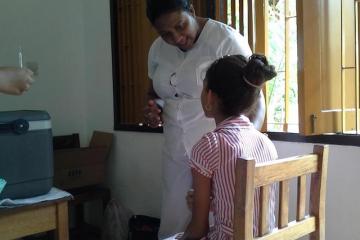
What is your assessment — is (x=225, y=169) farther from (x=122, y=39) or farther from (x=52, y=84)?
(x=52, y=84)

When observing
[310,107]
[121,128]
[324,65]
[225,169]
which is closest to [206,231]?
[225,169]

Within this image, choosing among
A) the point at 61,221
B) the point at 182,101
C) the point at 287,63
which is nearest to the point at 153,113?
the point at 182,101

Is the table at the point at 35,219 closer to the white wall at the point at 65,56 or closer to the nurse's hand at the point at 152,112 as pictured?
the nurse's hand at the point at 152,112

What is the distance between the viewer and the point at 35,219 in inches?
56.8

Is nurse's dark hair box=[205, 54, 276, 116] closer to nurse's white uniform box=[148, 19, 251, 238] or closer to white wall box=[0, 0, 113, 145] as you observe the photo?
nurse's white uniform box=[148, 19, 251, 238]

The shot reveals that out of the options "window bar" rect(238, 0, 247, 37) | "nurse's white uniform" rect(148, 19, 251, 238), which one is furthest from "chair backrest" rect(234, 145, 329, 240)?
"window bar" rect(238, 0, 247, 37)

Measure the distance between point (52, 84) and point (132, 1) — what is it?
2.72 feet

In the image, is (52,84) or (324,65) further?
(52,84)

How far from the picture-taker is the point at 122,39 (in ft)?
9.04

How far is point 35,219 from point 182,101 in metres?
0.71

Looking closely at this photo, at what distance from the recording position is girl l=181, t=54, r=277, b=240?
1099 mm

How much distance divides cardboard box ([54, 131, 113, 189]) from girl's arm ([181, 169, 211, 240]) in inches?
60.3

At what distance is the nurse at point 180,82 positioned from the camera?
1.46 metres

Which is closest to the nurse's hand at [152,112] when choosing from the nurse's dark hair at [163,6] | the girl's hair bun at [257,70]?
the nurse's dark hair at [163,6]
